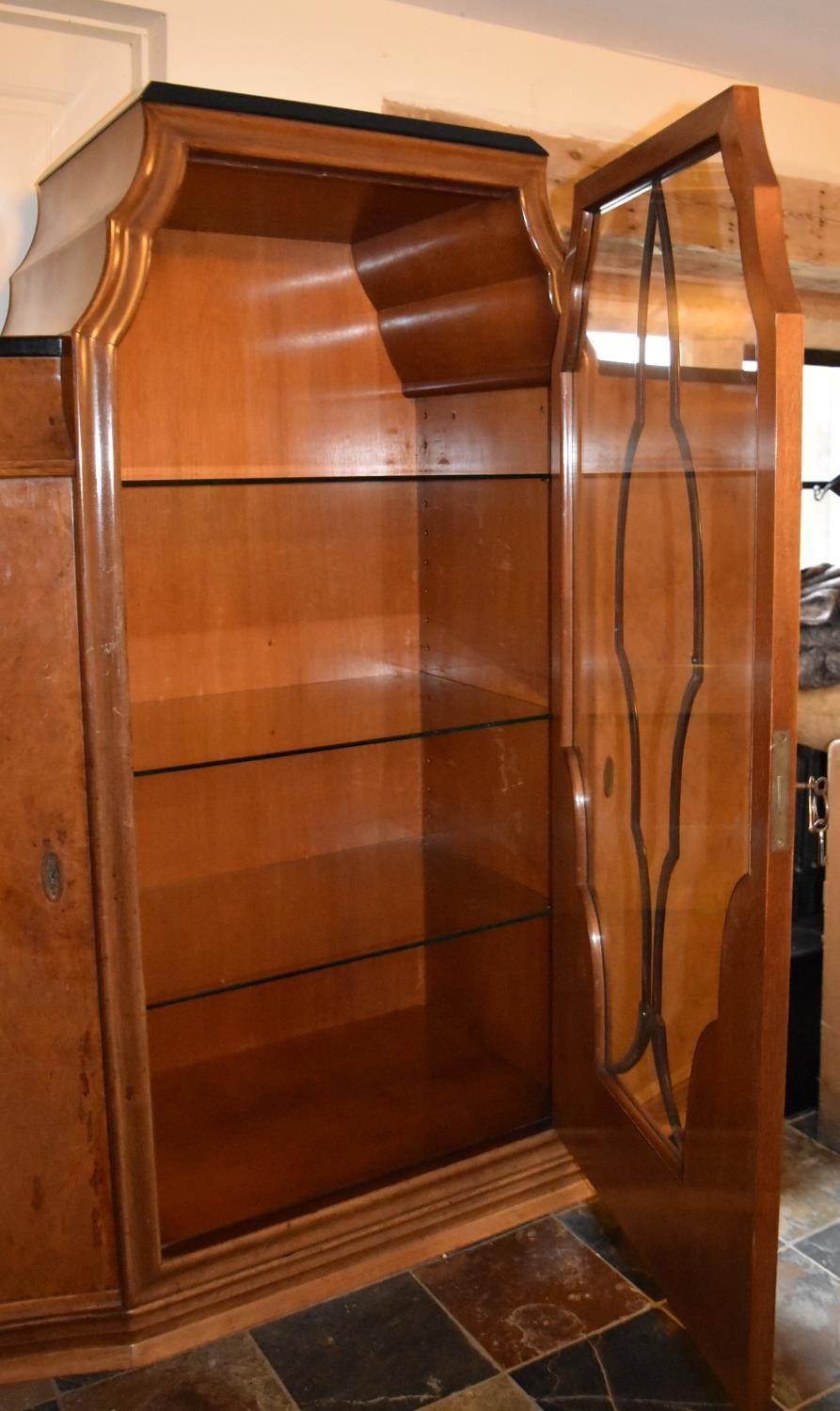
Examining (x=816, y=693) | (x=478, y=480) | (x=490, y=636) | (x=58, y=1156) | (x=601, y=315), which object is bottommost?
(x=58, y=1156)

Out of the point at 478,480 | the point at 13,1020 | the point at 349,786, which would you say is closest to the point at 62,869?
the point at 13,1020

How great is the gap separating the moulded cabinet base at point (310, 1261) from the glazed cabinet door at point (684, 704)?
0.20 meters

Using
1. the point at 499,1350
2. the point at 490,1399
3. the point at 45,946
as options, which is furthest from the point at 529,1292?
the point at 45,946

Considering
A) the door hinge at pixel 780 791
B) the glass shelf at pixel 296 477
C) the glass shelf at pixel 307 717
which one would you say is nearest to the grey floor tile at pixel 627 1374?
the door hinge at pixel 780 791

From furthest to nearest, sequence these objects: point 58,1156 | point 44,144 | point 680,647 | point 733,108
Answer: point 44,144, point 58,1156, point 680,647, point 733,108

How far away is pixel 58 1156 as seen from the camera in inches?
73.0

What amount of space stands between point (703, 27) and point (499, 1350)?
252 centimetres

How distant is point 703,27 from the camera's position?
2.39 meters

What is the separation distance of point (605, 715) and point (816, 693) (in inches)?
34.9

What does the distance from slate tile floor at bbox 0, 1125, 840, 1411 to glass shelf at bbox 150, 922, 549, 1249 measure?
195mm

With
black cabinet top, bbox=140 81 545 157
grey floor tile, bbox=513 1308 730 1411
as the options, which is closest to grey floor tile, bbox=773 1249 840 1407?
grey floor tile, bbox=513 1308 730 1411

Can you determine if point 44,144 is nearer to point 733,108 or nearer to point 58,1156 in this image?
point 733,108

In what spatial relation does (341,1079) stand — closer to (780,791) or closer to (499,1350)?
(499,1350)

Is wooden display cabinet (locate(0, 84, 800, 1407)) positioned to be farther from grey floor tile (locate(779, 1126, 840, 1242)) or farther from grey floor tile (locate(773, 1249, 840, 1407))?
grey floor tile (locate(779, 1126, 840, 1242))
